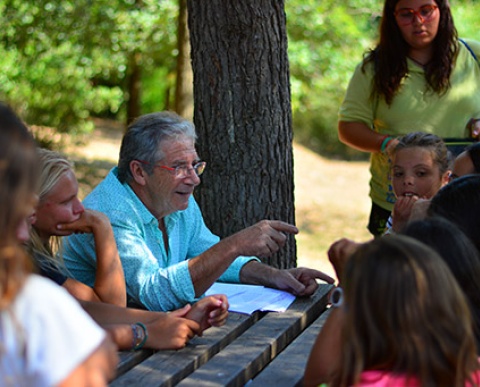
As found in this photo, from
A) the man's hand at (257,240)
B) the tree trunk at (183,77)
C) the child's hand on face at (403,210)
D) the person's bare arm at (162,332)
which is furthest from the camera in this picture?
the tree trunk at (183,77)

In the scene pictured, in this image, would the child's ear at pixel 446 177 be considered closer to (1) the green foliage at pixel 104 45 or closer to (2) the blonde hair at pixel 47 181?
(2) the blonde hair at pixel 47 181

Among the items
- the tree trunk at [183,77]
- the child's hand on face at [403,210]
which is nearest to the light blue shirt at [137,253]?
the child's hand on face at [403,210]

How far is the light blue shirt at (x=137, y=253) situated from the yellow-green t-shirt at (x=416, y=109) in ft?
4.23

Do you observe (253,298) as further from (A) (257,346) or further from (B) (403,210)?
(B) (403,210)

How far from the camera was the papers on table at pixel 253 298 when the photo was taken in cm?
323

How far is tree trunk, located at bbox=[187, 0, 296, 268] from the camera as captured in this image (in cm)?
412

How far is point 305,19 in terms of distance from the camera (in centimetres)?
1075

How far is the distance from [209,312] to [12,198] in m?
1.44

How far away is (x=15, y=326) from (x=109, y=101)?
1331 cm

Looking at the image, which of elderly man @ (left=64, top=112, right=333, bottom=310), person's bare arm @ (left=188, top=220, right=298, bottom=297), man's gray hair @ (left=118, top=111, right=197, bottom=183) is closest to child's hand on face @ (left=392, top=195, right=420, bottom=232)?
elderly man @ (left=64, top=112, right=333, bottom=310)

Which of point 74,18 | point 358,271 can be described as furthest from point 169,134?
point 74,18

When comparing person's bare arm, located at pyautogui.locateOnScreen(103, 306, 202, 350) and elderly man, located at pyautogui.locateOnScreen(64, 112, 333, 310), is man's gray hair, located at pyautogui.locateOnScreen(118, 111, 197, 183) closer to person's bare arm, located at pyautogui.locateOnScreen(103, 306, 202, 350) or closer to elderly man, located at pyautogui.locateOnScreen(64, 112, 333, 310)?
elderly man, located at pyautogui.locateOnScreen(64, 112, 333, 310)

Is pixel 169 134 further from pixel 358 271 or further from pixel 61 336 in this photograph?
pixel 61 336

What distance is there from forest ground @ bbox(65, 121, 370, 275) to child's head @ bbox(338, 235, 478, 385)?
21.9ft
